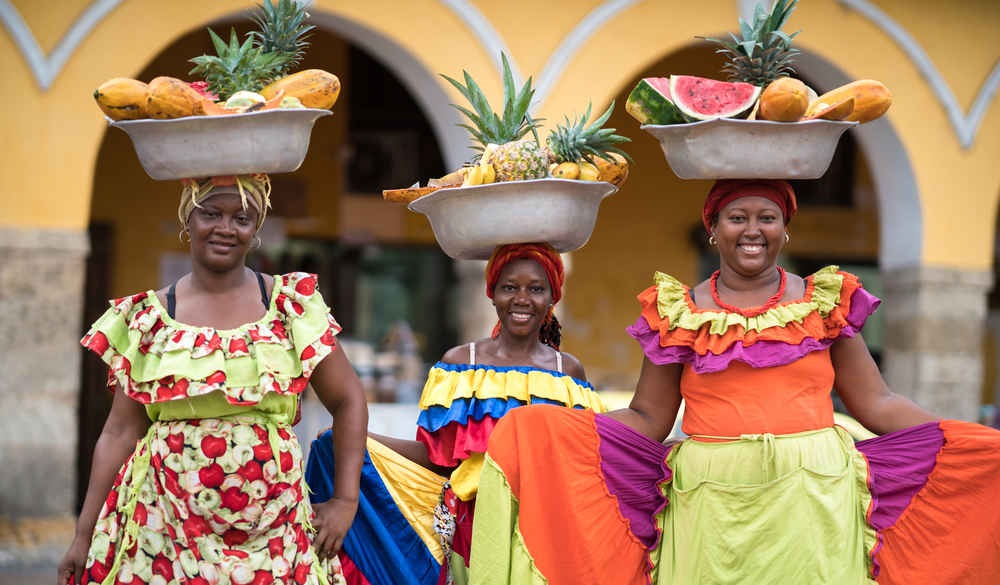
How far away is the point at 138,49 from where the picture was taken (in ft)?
26.5

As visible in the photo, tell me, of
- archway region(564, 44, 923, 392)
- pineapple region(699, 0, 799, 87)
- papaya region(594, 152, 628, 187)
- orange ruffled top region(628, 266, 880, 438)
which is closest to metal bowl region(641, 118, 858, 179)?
pineapple region(699, 0, 799, 87)

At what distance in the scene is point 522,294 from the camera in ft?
13.9

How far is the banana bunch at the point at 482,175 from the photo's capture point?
402 cm

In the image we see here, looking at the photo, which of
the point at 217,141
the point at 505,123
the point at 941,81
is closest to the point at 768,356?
the point at 505,123

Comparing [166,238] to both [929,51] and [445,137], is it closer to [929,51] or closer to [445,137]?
[445,137]

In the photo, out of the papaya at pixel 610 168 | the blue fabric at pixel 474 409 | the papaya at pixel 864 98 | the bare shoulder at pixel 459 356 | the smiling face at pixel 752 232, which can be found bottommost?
the blue fabric at pixel 474 409

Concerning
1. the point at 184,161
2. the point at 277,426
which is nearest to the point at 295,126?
the point at 184,161

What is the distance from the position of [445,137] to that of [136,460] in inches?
238

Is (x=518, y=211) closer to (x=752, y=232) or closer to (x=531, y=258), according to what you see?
(x=531, y=258)

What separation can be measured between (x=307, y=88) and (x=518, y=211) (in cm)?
89

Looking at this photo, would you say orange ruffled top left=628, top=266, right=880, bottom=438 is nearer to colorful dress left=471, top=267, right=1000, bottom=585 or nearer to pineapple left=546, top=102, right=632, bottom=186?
colorful dress left=471, top=267, right=1000, bottom=585

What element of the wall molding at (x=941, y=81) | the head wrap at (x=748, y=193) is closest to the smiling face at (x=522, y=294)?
the head wrap at (x=748, y=193)

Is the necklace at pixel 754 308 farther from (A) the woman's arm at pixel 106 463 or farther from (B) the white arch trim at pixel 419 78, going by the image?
(B) the white arch trim at pixel 419 78

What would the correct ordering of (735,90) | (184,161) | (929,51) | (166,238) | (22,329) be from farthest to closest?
(166,238) → (929,51) → (22,329) → (735,90) → (184,161)
